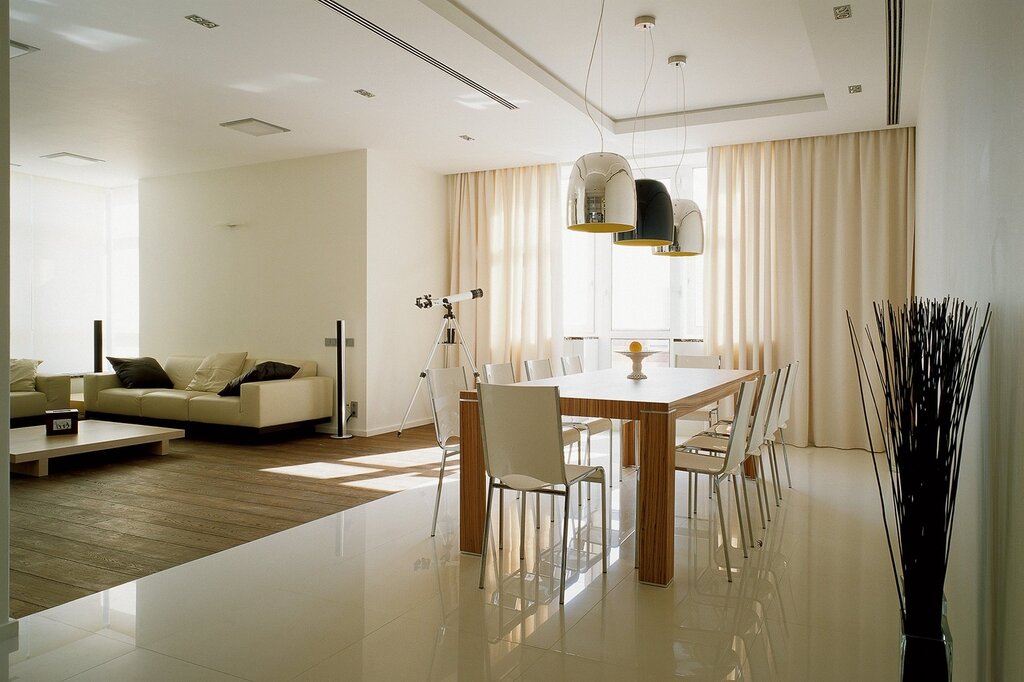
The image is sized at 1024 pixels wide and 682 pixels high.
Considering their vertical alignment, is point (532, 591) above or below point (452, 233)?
below

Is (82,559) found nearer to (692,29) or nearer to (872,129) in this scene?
(692,29)

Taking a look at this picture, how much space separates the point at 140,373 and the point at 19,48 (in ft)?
13.7

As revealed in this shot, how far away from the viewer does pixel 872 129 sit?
6.41 m

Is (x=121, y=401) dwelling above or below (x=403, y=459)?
above

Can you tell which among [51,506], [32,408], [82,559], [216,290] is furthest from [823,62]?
[32,408]

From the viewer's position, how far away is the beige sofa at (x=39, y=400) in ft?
23.5

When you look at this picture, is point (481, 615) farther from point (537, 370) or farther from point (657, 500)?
point (537, 370)

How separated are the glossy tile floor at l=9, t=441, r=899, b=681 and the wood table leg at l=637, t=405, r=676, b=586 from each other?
0.32ft

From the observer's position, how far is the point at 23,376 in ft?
24.9

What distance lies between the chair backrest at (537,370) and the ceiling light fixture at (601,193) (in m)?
1.65

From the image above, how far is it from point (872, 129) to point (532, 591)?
213 inches

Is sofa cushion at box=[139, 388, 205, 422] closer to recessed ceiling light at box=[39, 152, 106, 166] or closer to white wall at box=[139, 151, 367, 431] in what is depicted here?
white wall at box=[139, 151, 367, 431]

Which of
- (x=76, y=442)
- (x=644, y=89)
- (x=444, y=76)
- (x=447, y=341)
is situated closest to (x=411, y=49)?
(x=444, y=76)

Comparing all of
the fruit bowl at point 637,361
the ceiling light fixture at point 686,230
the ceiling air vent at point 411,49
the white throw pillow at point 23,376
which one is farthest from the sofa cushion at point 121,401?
the ceiling light fixture at point 686,230
